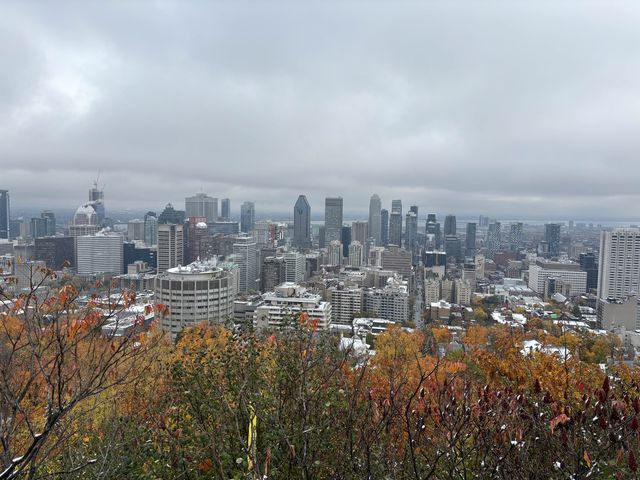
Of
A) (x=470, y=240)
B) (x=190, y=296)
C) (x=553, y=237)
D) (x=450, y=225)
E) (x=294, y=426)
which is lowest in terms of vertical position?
(x=470, y=240)

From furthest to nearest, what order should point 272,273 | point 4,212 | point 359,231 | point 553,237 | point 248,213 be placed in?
point 248,213, point 359,231, point 553,237, point 4,212, point 272,273

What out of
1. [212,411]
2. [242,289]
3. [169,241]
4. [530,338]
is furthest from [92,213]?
[212,411]

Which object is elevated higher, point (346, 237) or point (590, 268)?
point (346, 237)

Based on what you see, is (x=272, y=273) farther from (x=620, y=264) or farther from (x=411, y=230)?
(x=411, y=230)

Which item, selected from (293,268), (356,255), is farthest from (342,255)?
(293,268)

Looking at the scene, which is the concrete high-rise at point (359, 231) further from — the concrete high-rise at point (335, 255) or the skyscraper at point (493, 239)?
the skyscraper at point (493, 239)

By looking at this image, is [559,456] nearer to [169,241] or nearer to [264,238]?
[169,241]
